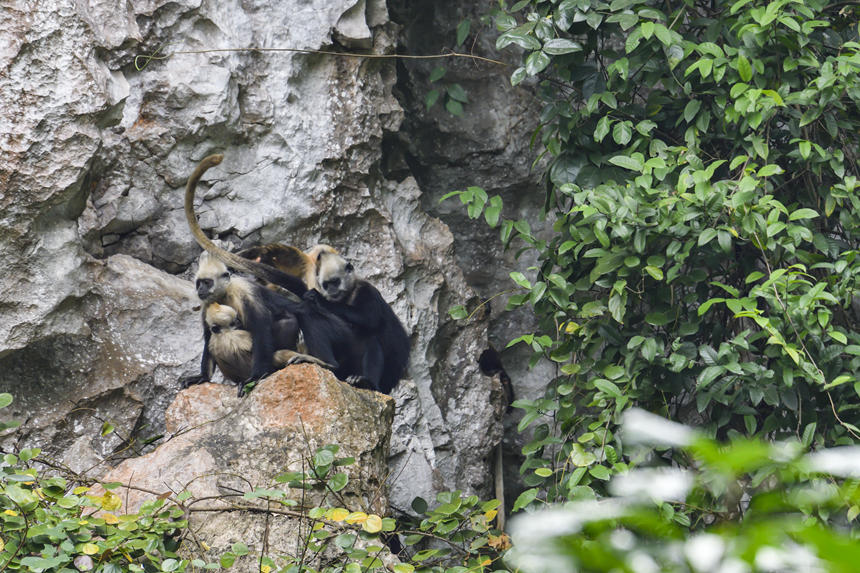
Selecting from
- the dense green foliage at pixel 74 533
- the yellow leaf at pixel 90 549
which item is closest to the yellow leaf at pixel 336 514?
the dense green foliage at pixel 74 533

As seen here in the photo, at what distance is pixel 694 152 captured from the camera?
14.0 feet

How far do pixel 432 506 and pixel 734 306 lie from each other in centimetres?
203

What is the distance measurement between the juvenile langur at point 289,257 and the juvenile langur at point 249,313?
15.7 inches

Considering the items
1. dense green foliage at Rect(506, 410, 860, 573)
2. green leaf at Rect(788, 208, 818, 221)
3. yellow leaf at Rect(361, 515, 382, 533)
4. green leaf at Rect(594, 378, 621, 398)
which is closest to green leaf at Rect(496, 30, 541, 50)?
green leaf at Rect(788, 208, 818, 221)

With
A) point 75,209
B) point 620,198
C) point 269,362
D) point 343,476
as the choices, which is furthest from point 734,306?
point 75,209

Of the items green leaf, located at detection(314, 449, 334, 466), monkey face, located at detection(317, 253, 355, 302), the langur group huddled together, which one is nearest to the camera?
green leaf, located at detection(314, 449, 334, 466)

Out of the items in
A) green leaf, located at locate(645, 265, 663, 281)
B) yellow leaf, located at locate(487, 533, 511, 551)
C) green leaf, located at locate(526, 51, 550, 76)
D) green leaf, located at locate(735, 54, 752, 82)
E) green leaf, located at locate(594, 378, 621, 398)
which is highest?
green leaf, located at locate(526, 51, 550, 76)

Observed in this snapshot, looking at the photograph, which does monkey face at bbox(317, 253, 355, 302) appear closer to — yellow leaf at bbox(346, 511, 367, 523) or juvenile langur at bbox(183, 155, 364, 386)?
juvenile langur at bbox(183, 155, 364, 386)

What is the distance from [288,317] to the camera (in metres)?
4.21

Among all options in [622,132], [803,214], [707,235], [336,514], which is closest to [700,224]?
[707,235]

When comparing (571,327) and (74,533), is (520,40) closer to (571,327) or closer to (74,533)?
(571,327)

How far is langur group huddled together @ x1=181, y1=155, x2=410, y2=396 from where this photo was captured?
4.11m

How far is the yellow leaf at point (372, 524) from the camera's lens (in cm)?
297

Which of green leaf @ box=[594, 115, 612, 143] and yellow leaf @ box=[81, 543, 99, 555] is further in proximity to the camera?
green leaf @ box=[594, 115, 612, 143]
